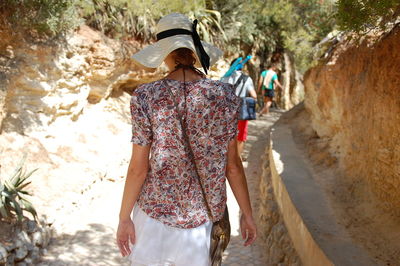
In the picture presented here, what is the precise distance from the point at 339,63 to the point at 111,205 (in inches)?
153

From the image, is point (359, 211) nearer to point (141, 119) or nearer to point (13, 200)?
point (141, 119)

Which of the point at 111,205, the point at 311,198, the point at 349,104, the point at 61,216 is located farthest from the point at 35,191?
the point at 349,104

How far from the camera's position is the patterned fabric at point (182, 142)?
6.95 feet

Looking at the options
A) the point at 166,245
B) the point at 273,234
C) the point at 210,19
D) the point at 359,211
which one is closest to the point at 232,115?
the point at 166,245

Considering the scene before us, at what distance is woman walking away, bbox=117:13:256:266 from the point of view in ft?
6.97

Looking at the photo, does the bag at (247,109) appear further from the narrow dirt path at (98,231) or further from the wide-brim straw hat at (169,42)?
the wide-brim straw hat at (169,42)

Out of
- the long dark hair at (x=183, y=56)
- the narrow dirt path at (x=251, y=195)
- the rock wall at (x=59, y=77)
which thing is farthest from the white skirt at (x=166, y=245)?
the rock wall at (x=59, y=77)

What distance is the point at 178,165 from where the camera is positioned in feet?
7.06

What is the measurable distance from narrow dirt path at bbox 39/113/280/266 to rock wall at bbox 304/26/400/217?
5.01 feet

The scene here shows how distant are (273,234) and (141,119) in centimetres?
307

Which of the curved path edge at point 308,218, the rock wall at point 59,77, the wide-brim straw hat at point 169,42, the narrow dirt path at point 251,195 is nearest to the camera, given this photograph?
the wide-brim straw hat at point 169,42

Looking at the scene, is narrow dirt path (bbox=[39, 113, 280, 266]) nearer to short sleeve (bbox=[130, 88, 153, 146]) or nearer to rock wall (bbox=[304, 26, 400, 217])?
rock wall (bbox=[304, 26, 400, 217])

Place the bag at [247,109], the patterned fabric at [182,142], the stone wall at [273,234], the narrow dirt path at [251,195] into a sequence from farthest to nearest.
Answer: the bag at [247,109] < the narrow dirt path at [251,195] < the stone wall at [273,234] < the patterned fabric at [182,142]

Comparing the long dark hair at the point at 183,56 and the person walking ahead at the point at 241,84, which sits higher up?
the person walking ahead at the point at 241,84
